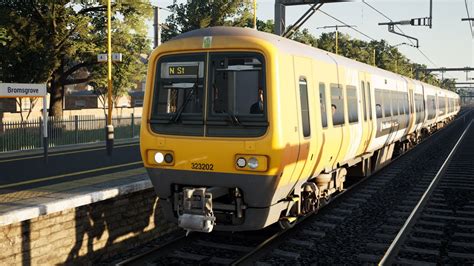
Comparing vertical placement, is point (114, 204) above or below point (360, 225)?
above

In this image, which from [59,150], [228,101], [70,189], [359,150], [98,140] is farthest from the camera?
[98,140]

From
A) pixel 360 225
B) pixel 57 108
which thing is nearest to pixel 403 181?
pixel 360 225

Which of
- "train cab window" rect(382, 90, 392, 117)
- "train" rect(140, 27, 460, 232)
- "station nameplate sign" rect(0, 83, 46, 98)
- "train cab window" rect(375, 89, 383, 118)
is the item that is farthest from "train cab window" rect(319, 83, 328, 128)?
"station nameplate sign" rect(0, 83, 46, 98)

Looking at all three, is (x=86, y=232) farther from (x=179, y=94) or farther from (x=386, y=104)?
(x=386, y=104)

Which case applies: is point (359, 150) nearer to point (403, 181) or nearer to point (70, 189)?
point (403, 181)

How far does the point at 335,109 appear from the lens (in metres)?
8.55

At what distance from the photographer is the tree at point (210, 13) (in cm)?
3597

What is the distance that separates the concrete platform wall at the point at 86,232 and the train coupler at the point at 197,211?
140cm

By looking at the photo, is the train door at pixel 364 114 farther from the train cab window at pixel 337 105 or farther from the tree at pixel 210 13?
the tree at pixel 210 13

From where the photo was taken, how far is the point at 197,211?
6465mm

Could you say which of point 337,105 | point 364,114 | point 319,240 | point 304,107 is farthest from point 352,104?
point 319,240

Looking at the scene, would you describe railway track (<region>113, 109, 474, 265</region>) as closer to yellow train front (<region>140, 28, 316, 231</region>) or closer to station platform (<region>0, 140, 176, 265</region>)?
yellow train front (<region>140, 28, 316, 231</region>)

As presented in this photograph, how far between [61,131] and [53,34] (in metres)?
5.55

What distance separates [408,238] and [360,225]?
962mm
